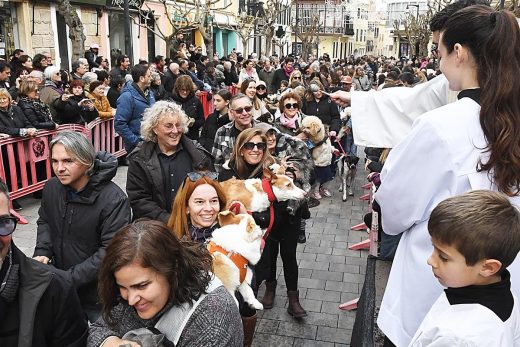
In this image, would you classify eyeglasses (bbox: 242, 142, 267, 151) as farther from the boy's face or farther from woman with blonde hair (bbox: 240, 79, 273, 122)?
the boy's face

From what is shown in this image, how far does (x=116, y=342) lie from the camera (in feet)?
6.43

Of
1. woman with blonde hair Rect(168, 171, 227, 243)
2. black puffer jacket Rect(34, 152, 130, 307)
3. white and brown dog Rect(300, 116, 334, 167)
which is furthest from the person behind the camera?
white and brown dog Rect(300, 116, 334, 167)

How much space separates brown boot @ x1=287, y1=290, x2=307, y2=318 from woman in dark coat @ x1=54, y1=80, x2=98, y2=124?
536 cm

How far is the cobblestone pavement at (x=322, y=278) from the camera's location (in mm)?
4293

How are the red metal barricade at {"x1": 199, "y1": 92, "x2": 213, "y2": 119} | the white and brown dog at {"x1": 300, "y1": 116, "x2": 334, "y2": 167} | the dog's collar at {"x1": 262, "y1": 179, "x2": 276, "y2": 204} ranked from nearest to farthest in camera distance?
the dog's collar at {"x1": 262, "y1": 179, "x2": 276, "y2": 204} < the white and brown dog at {"x1": 300, "y1": 116, "x2": 334, "y2": 167} < the red metal barricade at {"x1": 199, "y1": 92, "x2": 213, "y2": 119}

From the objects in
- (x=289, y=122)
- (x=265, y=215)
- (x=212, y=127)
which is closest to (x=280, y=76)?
(x=289, y=122)

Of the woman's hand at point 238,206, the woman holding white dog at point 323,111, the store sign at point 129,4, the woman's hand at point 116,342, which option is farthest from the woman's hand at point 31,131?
the store sign at point 129,4

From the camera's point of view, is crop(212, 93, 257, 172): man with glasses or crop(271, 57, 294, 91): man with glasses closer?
crop(212, 93, 257, 172): man with glasses

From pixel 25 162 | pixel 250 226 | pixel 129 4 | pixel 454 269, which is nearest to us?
pixel 454 269

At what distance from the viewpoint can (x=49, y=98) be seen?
8305 millimetres

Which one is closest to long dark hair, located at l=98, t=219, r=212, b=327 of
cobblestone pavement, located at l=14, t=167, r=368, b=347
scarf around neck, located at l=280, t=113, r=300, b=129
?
cobblestone pavement, located at l=14, t=167, r=368, b=347

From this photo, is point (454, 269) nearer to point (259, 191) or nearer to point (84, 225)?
point (259, 191)

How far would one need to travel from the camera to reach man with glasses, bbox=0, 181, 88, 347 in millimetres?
2066

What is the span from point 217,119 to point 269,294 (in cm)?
261
